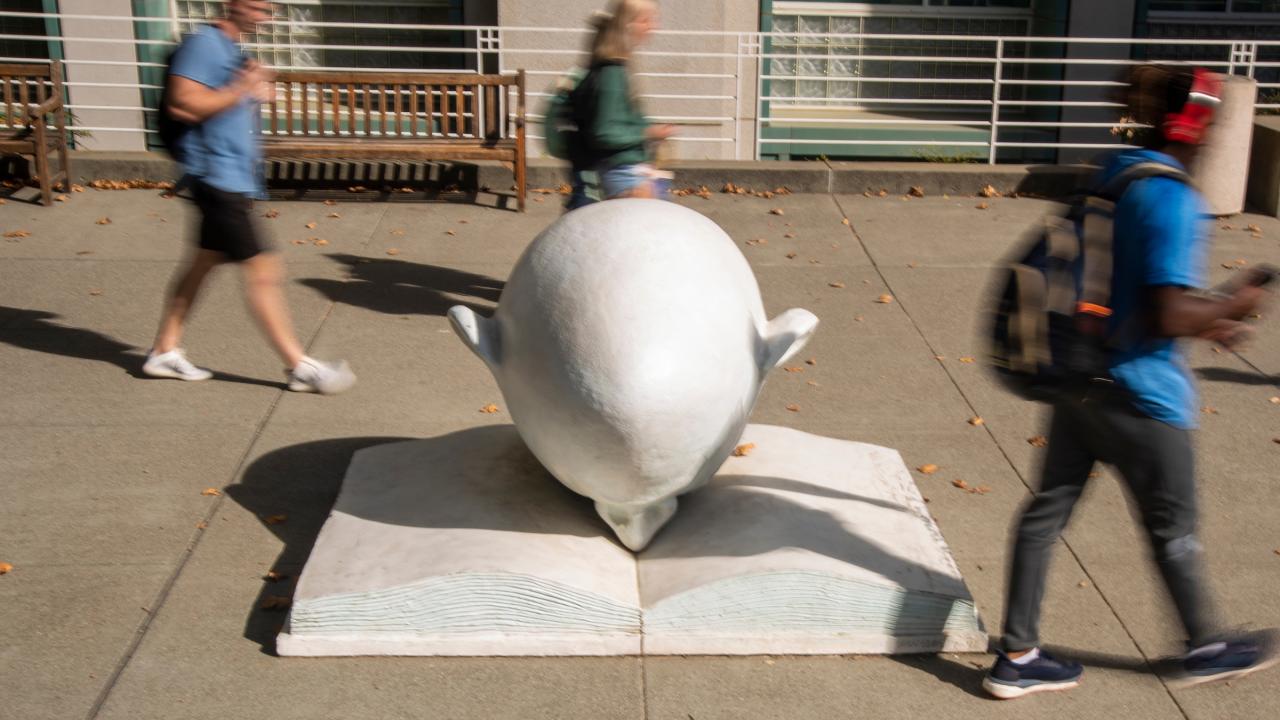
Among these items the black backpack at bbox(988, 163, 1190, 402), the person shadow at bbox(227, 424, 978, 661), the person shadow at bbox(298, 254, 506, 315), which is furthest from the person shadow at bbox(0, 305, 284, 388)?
A: the black backpack at bbox(988, 163, 1190, 402)

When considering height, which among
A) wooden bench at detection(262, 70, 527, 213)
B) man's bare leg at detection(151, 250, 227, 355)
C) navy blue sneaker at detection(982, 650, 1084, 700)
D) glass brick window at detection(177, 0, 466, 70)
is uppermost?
glass brick window at detection(177, 0, 466, 70)

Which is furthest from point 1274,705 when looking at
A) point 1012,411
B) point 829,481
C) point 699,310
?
point 1012,411

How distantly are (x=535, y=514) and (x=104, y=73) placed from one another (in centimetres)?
926

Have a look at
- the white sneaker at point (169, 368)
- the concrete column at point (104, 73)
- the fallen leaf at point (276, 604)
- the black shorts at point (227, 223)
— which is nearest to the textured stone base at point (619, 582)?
the fallen leaf at point (276, 604)

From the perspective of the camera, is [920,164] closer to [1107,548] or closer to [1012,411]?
[1012,411]

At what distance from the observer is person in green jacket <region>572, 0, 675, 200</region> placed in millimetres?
6461

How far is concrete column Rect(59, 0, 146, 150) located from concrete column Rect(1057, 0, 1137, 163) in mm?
8713

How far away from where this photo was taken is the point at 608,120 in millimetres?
6645

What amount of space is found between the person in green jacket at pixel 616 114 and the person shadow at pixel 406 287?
1.60 meters

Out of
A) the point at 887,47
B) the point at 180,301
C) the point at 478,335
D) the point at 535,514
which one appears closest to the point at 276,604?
the point at 535,514

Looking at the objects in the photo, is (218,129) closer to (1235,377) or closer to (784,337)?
(784,337)

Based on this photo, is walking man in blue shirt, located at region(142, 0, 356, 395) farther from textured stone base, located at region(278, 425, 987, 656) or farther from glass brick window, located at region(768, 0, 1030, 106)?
glass brick window, located at region(768, 0, 1030, 106)

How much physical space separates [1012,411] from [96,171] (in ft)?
25.2

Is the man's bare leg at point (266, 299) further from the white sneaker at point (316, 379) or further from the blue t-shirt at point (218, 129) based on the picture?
the blue t-shirt at point (218, 129)
